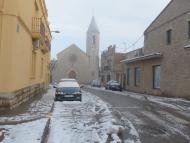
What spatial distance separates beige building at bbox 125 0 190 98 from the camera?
28.3 metres

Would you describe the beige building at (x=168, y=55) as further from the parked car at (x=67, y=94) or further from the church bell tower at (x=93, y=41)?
the church bell tower at (x=93, y=41)

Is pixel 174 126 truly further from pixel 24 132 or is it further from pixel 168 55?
pixel 168 55

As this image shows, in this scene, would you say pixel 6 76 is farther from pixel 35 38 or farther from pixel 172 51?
pixel 172 51

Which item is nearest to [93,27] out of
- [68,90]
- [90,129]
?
[68,90]

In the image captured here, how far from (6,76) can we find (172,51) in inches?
765

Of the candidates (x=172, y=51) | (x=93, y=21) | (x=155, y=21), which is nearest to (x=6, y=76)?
(x=172, y=51)

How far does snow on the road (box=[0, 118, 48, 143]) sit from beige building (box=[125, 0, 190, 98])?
709 inches

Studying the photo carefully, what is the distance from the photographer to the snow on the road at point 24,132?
8.80 metres

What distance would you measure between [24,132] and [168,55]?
23.7 metres

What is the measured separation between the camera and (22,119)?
12547mm

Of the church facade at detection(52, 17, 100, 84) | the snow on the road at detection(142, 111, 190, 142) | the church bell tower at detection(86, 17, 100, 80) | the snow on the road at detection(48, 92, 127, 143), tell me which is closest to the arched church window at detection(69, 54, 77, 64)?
the church facade at detection(52, 17, 100, 84)

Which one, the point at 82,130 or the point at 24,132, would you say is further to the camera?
the point at 82,130

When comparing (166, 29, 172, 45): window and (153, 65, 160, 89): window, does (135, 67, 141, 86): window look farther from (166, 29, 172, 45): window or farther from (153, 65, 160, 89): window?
(166, 29, 172, 45): window

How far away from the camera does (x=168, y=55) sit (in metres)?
31.9
